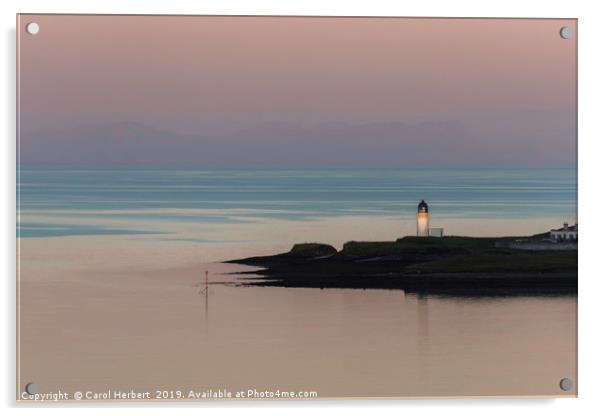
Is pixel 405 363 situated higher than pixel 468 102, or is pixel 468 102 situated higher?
pixel 468 102

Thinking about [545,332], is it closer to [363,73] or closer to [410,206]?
[410,206]

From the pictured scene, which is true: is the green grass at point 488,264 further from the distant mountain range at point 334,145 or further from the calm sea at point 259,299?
the distant mountain range at point 334,145

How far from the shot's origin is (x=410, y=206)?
4707 mm

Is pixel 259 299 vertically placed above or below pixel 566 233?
below

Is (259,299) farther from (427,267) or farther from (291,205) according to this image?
(427,267)

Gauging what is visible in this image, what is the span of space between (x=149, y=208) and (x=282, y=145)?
0.59 meters

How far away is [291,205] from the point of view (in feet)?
15.3

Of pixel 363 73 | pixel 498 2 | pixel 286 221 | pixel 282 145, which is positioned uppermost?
pixel 498 2

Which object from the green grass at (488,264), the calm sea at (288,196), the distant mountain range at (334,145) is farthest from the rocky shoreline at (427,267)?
the distant mountain range at (334,145)

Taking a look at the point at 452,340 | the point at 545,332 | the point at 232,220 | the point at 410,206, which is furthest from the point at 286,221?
the point at 545,332

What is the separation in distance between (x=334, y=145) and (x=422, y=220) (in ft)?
1.55

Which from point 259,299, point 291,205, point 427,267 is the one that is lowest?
point 259,299

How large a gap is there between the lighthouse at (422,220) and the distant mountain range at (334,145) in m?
0.18

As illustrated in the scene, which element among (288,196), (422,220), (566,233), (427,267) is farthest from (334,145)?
(566,233)
